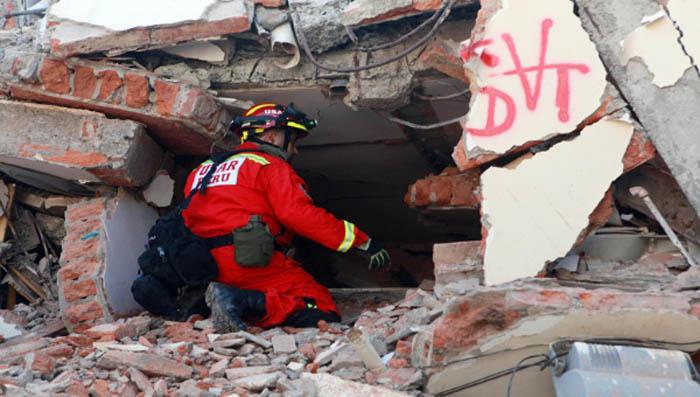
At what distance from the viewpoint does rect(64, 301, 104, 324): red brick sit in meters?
5.65

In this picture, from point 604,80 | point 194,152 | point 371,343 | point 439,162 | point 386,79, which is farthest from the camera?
point 439,162

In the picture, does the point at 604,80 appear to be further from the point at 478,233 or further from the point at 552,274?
the point at 478,233

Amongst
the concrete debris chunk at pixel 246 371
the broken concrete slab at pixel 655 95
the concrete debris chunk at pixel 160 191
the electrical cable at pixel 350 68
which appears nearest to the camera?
the concrete debris chunk at pixel 246 371

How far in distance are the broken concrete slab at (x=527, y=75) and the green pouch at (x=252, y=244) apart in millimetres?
1478

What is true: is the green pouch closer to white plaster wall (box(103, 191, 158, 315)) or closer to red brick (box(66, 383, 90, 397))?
white plaster wall (box(103, 191, 158, 315))

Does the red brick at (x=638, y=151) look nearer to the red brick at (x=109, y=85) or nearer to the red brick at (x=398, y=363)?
the red brick at (x=398, y=363)

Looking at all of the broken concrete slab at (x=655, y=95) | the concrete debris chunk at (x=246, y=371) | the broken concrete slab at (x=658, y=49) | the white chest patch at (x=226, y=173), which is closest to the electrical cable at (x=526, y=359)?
the concrete debris chunk at (x=246, y=371)

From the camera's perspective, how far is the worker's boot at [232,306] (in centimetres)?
506

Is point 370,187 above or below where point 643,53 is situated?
below

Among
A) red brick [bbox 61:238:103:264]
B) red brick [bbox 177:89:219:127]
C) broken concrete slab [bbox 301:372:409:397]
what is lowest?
broken concrete slab [bbox 301:372:409:397]

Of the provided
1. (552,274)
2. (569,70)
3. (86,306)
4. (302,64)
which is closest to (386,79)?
(302,64)

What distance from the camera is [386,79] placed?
5.57 m

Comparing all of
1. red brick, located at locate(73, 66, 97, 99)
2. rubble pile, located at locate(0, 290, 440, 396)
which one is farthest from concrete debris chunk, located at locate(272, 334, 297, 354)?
red brick, located at locate(73, 66, 97, 99)

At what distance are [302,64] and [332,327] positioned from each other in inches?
65.0
